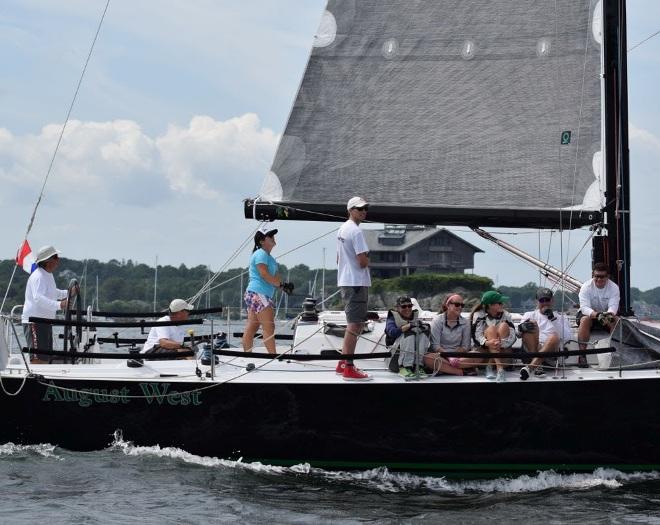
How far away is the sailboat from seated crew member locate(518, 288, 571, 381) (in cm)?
23

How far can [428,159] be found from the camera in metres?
12.8

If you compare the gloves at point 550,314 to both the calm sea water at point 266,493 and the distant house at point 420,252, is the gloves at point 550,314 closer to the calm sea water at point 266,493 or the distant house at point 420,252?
the calm sea water at point 266,493

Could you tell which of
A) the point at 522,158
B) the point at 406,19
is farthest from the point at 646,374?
the point at 406,19

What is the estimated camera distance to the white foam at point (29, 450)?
435 inches

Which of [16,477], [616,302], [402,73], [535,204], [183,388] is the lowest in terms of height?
[16,477]

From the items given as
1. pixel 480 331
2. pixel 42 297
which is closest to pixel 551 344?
pixel 480 331

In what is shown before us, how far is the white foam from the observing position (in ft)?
36.2

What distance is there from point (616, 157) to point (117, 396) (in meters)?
5.87

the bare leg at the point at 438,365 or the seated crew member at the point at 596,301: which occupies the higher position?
the seated crew member at the point at 596,301

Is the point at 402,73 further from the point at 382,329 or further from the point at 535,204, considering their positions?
the point at 382,329

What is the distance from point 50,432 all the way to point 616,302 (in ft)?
18.7

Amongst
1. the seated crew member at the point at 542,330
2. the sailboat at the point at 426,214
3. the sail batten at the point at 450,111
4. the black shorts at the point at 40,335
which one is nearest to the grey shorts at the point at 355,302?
the sailboat at the point at 426,214

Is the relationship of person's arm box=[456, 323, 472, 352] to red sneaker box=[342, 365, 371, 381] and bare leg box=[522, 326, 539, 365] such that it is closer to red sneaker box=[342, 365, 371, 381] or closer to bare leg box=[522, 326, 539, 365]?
bare leg box=[522, 326, 539, 365]

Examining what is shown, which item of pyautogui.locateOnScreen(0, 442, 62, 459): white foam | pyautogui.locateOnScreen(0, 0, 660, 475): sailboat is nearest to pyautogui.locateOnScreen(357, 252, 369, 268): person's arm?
pyautogui.locateOnScreen(0, 0, 660, 475): sailboat
